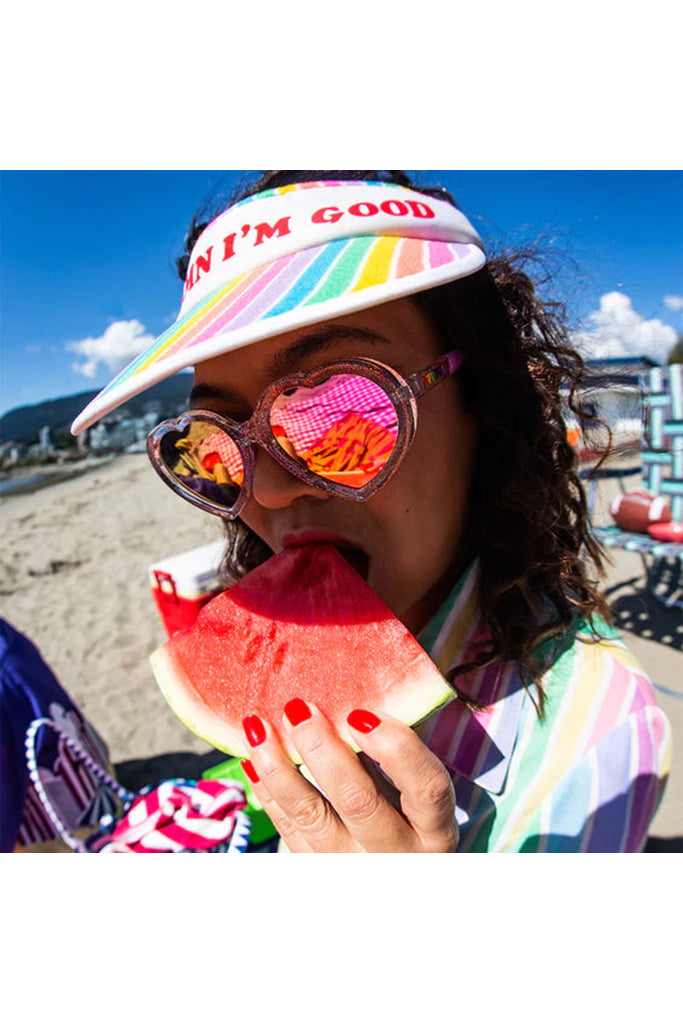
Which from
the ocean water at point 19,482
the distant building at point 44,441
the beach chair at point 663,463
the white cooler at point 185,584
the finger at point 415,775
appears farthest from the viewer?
the distant building at point 44,441

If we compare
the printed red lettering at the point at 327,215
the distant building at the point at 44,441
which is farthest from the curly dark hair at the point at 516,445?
the distant building at the point at 44,441

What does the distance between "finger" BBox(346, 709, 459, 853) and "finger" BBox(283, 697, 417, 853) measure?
0.12 ft

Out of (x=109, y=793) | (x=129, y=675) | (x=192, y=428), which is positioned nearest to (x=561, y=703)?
(x=192, y=428)

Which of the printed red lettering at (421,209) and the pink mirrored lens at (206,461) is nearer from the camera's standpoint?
the printed red lettering at (421,209)

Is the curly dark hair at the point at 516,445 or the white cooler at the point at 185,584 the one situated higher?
the curly dark hair at the point at 516,445

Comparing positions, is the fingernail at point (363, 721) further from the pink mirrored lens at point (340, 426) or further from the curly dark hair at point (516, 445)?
the pink mirrored lens at point (340, 426)

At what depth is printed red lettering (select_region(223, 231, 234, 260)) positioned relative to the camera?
1.28m

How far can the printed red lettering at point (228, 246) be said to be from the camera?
1277 mm

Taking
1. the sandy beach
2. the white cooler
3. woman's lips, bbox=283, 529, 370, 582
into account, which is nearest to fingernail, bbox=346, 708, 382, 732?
woman's lips, bbox=283, 529, 370, 582

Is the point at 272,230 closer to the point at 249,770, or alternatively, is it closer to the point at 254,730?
the point at 254,730

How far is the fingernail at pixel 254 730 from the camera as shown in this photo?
1292mm

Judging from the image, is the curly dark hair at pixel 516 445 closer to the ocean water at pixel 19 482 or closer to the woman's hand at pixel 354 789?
the woman's hand at pixel 354 789

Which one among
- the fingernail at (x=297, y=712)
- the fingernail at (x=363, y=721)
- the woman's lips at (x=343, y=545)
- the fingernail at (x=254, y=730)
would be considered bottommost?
the fingernail at (x=254, y=730)

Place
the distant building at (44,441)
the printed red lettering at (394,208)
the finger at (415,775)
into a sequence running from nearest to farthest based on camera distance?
the finger at (415,775) < the printed red lettering at (394,208) < the distant building at (44,441)
